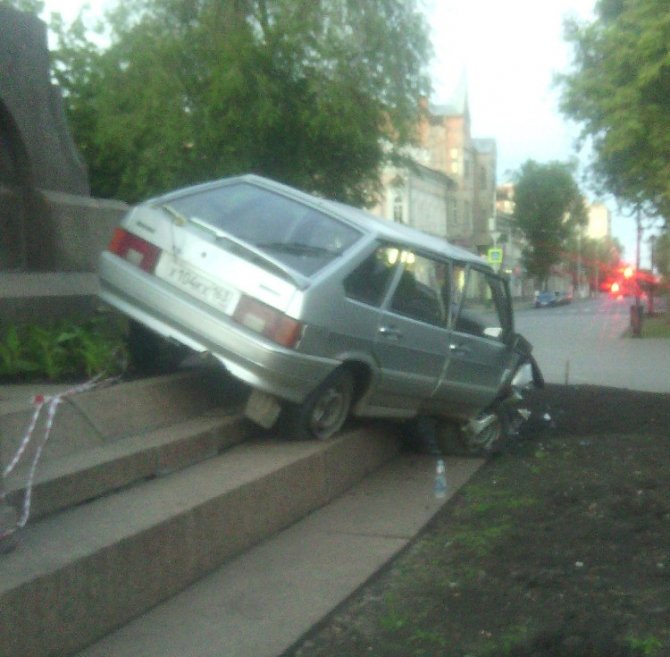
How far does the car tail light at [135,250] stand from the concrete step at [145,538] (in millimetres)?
1343

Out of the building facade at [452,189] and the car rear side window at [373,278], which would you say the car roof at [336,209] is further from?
the building facade at [452,189]

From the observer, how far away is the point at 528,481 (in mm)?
8984

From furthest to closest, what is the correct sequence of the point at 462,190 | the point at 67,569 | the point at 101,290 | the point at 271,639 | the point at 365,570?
the point at 462,190 < the point at 101,290 < the point at 365,570 < the point at 271,639 < the point at 67,569

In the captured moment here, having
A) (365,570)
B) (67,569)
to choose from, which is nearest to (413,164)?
(365,570)

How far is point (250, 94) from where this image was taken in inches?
781

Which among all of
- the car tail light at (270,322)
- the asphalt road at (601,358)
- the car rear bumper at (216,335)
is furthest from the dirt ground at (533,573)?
the asphalt road at (601,358)

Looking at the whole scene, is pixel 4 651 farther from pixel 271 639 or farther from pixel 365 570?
pixel 365 570

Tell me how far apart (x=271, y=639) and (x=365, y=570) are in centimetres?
125

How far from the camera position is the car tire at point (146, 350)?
27.8ft

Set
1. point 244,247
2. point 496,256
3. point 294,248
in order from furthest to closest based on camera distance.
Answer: point 496,256 < point 294,248 < point 244,247

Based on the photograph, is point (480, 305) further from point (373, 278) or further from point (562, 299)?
point (562, 299)

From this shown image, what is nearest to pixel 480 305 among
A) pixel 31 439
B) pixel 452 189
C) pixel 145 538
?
pixel 31 439

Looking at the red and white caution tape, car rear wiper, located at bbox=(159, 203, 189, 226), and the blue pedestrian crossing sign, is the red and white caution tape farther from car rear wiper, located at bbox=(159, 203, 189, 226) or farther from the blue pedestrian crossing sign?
the blue pedestrian crossing sign

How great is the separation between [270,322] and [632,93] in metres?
22.7
